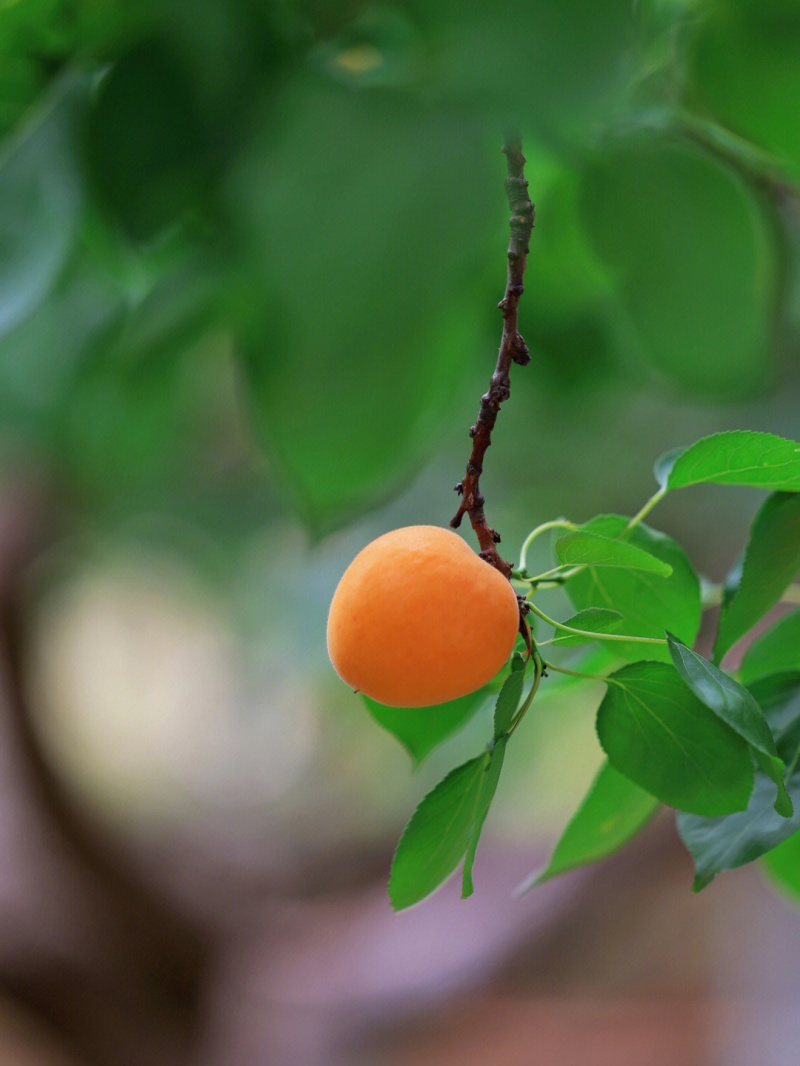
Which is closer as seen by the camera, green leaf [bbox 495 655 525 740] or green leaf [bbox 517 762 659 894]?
green leaf [bbox 495 655 525 740]

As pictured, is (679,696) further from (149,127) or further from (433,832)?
(149,127)

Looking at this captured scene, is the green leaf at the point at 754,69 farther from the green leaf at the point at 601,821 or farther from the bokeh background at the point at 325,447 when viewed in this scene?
the green leaf at the point at 601,821

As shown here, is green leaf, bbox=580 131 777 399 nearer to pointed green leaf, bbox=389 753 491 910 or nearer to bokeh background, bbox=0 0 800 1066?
bokeh background, bbox=0 0 800 1066

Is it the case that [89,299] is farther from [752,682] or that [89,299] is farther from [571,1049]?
[571,1049]

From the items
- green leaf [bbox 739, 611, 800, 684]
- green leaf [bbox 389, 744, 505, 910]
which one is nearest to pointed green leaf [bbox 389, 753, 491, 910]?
green leaf [bbox 389, 744, 505, 910]

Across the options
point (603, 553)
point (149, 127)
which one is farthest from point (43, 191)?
point (603, 553)

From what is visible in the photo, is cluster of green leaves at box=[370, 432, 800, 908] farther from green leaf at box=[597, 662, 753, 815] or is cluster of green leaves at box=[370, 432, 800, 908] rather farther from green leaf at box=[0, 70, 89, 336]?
green leaf at box=[0, 70, 89, 336]

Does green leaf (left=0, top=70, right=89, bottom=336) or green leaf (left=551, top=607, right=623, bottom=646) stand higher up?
green leaf (left=0, top=70, right=89, bottom=336)
